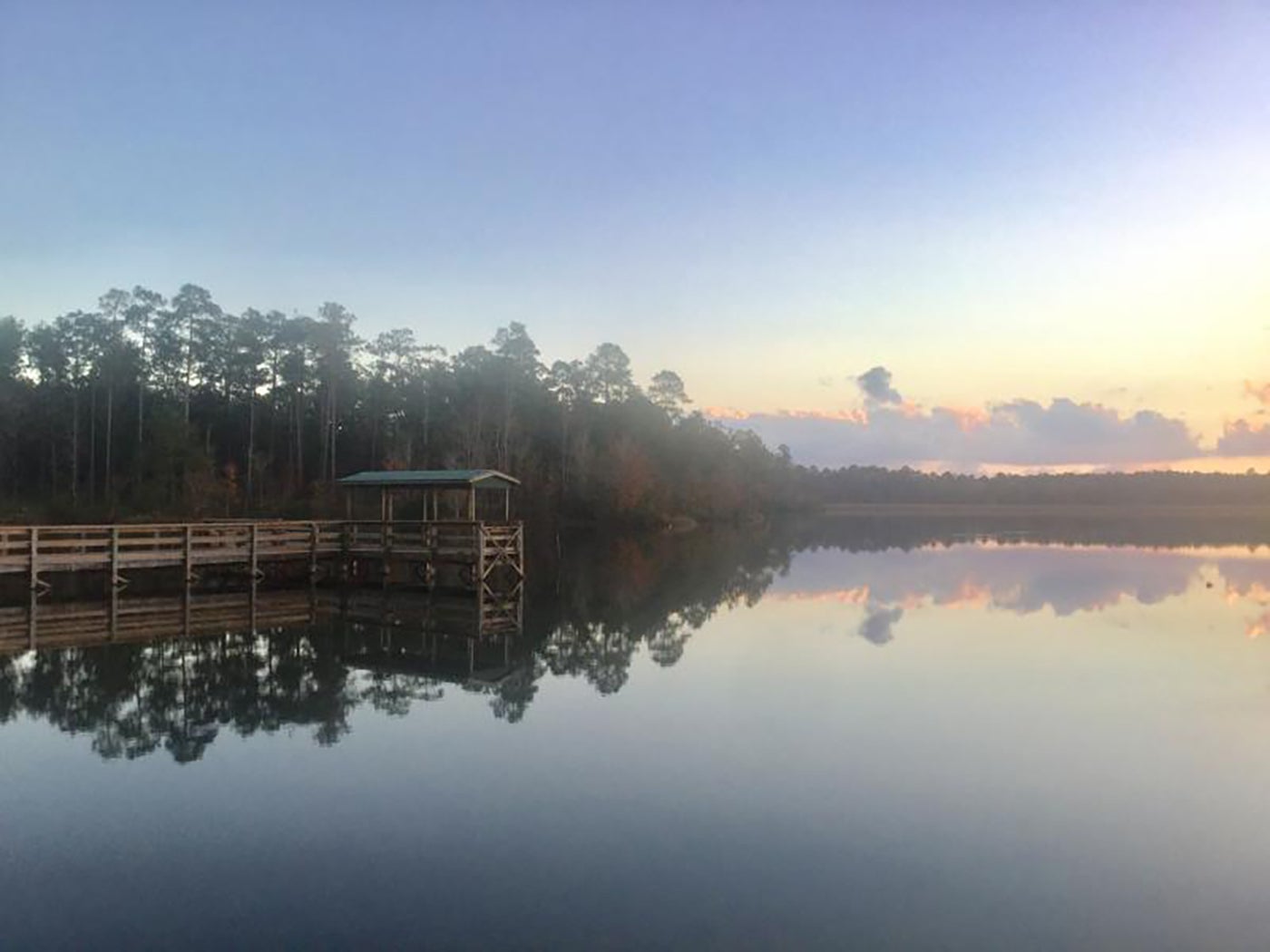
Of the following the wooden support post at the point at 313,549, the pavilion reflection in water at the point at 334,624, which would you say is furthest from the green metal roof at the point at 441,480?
the pavilion reflection in water at the point at 334,624

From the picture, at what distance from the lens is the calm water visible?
244 inches

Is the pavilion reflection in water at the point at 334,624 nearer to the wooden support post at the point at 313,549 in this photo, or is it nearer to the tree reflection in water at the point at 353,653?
the tree reflection in water at the point at 353,653

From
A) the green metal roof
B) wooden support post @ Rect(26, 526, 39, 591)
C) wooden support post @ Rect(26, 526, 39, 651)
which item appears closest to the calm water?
wooden support post @ Rect(26, 526, 39, 651)

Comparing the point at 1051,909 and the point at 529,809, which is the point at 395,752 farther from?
the point at 1051,909

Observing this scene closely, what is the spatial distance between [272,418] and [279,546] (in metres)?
36.4

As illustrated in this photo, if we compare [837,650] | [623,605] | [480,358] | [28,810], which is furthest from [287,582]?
[480,358]

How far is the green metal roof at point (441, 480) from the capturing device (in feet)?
90.4

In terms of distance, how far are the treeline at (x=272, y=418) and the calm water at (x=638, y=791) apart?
97.9ft

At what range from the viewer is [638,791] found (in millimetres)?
8859

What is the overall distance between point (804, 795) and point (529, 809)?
8.67ft

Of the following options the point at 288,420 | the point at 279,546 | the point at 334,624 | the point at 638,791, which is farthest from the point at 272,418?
the point at 638,791

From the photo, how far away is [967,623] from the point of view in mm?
20547

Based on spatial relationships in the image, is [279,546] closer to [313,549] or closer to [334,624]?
[313,549]

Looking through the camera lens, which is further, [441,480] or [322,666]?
[441,480]
